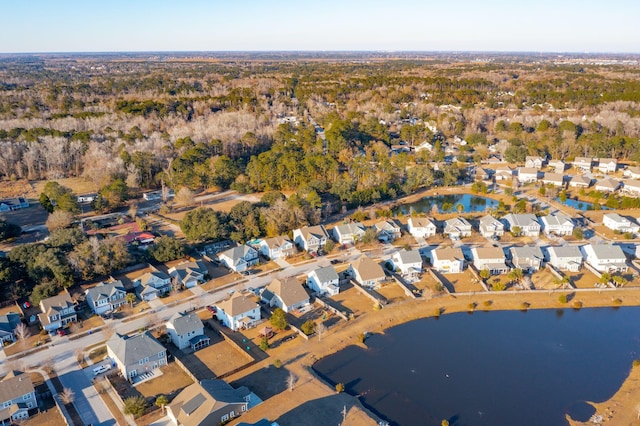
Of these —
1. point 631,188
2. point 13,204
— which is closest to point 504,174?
point 631,188

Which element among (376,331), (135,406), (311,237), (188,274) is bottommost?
(376,331)

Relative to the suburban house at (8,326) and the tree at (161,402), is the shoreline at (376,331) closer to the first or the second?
the tree at (161,402)

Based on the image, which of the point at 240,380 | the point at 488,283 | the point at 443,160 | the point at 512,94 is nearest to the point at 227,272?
the point at 240,380

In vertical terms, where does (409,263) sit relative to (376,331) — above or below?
above

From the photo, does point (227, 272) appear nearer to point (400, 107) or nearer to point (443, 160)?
→ point (443, 160)

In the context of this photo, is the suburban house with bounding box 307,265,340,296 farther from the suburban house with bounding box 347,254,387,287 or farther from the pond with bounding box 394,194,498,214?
the pond with bounding box 394,194,498,214

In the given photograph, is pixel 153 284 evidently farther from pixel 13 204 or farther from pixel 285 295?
pixel 13 204

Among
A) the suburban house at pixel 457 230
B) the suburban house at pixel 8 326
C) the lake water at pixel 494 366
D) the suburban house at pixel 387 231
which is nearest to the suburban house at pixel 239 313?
the lake water at pixel 494 366
